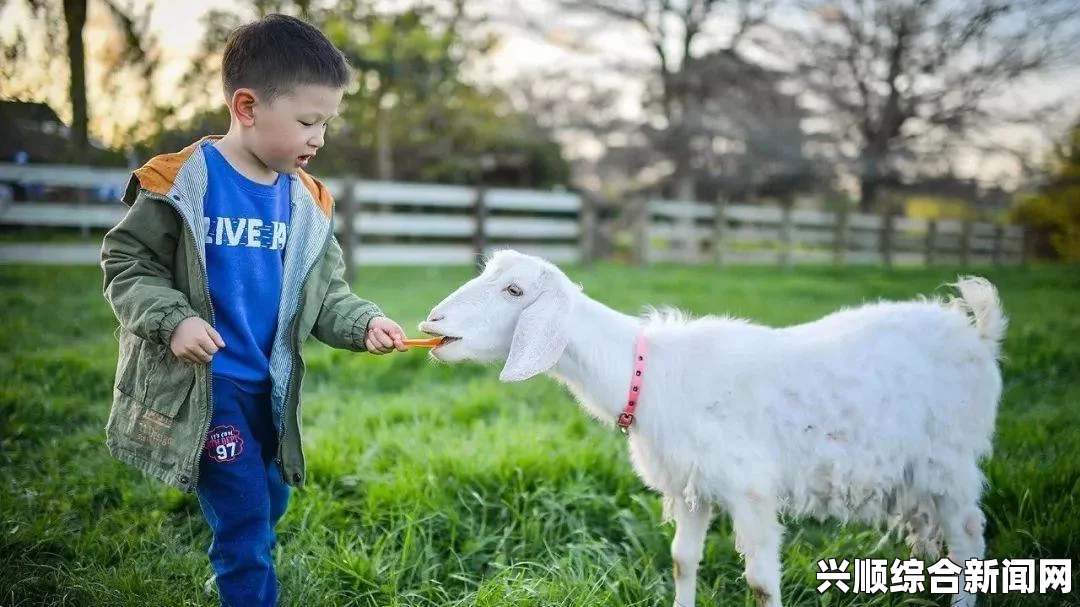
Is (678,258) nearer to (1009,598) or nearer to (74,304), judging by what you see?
(74,304)

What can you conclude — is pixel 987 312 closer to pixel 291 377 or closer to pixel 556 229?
pixel 291 377

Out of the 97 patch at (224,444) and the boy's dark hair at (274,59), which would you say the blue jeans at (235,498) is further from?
the boy's dark hair at (274,59)

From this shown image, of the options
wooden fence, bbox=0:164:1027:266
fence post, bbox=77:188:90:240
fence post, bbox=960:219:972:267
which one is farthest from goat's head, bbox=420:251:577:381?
fence post, bbox=960:219:972:267

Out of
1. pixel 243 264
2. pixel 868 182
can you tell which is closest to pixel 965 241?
pixel 868 182

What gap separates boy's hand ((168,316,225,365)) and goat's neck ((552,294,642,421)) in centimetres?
106

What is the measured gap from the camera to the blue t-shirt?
2039 mm

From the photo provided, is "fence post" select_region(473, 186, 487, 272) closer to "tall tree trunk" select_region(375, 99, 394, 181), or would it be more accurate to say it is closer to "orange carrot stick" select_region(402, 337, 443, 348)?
"tall tree trunk" select_region(375, 99, 394, 181)

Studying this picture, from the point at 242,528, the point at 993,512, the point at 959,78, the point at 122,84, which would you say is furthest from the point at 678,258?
the point at 242,528

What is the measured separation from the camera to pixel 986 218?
22.7 meters

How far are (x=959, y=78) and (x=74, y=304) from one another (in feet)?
53.3

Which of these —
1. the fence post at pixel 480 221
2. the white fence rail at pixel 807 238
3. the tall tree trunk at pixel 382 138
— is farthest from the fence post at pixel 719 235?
the tall tree trunk at pixel 382 138

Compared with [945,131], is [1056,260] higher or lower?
lower

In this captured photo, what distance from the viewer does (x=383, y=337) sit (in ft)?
7.23

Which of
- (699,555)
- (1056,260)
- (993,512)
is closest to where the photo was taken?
(699,555)
